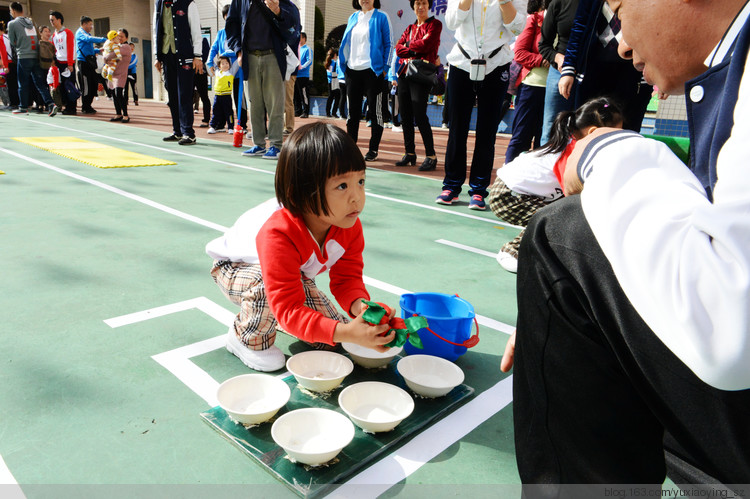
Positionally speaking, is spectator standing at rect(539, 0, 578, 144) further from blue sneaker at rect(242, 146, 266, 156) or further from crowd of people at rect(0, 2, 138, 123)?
crowd of people at rect(0, 2, 138, 123)

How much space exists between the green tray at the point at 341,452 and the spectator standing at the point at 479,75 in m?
2.80

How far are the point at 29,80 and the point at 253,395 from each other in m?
11.8

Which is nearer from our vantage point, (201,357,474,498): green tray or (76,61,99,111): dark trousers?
(201,357,474,498): green tray

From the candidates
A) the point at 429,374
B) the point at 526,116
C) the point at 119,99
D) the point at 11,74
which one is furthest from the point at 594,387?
the point at 11,74

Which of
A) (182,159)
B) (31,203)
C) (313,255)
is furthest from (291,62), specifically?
(313,255)

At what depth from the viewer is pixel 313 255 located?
5.58ft

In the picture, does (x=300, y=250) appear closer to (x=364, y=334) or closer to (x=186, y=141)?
(x=364, y=334)

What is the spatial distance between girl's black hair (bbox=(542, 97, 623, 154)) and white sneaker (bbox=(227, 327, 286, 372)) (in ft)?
5.50

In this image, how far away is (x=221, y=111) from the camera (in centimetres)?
938

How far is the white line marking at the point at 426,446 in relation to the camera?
1228mm

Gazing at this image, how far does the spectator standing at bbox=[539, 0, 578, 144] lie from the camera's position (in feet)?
11.9

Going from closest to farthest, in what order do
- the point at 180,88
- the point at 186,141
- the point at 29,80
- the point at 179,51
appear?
the point at 179,51
the point at 180,88
the point at 186,141
the point at 29,80

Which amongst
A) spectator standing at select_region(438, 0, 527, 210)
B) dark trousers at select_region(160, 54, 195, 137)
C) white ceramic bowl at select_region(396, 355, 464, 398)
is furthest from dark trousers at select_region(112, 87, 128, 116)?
white ceramic bowl at select_region(396, 355, 464, 398)

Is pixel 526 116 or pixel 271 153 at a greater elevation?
pixel 526 116
